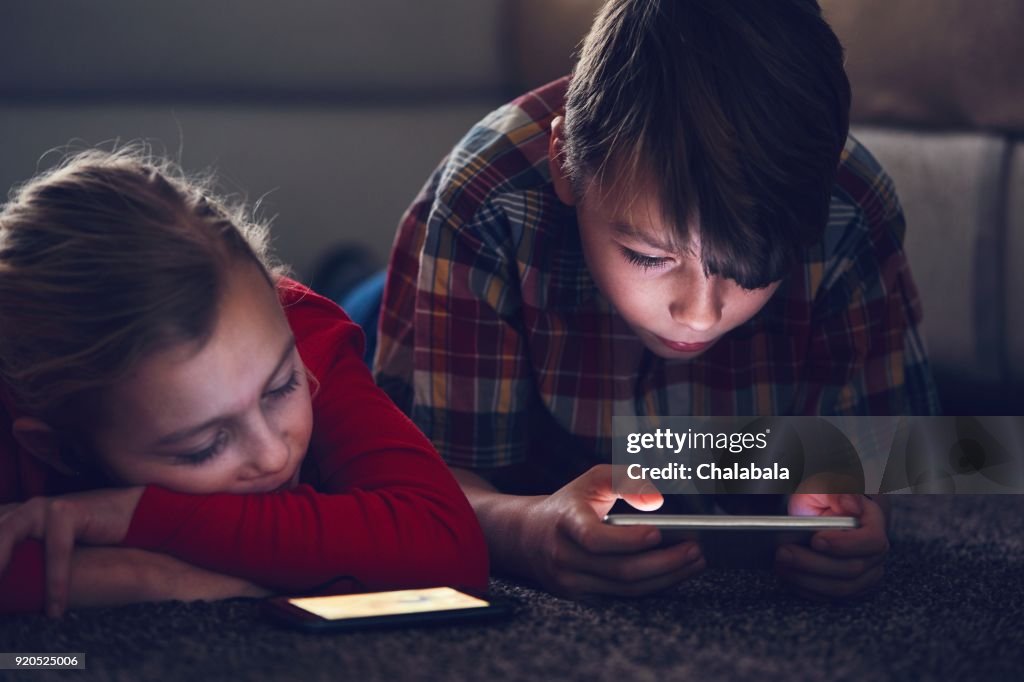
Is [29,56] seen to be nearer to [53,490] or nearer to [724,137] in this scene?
[53,490]

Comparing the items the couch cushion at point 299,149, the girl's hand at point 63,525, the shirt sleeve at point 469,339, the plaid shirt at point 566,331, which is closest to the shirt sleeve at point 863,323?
the plaid shirt at point 566,331

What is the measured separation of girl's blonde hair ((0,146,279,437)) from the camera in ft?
2.36

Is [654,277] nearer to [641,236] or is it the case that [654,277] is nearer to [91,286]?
[641,236]

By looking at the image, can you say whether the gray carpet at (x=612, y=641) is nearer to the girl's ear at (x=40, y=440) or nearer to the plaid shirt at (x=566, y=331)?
the girl's ear at (x=40, y=440)

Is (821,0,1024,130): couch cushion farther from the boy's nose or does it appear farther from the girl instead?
the girl

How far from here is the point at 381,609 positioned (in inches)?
27.0

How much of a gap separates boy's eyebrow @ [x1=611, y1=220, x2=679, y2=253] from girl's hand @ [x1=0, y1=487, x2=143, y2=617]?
378 millimetres

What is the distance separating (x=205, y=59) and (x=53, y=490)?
880 mm

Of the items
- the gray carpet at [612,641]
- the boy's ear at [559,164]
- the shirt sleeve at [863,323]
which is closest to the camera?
the gray carpet at [612,641]

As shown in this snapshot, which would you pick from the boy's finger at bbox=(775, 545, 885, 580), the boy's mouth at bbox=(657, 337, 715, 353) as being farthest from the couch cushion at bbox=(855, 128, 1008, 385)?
the boy's finger at bbox=(775, 545, 885, 580)

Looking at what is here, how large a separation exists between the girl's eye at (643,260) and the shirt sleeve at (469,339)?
15cm

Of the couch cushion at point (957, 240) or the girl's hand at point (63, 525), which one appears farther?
the couch cushion at point (957, 240)

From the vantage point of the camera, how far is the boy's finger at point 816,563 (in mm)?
762

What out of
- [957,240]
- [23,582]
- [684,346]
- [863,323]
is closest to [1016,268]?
Answer: [957,240]
